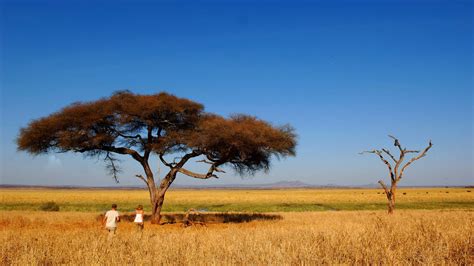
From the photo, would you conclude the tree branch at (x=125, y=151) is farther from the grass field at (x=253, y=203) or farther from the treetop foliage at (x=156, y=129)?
the grass field at (x=253, y=203)

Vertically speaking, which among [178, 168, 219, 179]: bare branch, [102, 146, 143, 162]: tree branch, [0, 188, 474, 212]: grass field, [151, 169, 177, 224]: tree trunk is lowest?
[0, 188, 474, 212]: grass field

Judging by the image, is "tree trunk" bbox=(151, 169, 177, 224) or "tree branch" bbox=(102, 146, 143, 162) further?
"tree branch" bbox=(102, 146, 143, 162)

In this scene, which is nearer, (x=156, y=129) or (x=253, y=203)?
(x=156, y=129)

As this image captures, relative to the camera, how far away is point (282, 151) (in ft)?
86.5

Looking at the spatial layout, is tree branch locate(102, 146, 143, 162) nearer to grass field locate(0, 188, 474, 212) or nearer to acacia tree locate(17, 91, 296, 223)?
acacia tree locate(17, 91, 296, 223)

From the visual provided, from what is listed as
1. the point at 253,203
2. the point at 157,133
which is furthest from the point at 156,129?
the point at 253,203

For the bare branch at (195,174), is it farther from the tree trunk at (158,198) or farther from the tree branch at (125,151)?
the tree branch at (125,151)

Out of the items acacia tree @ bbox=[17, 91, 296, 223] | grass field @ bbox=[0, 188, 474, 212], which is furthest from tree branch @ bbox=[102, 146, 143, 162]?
grass field @ bbox=[0, 188, 474, 212]

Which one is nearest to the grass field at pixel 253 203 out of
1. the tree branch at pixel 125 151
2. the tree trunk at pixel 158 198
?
the tree branch at pixel 125 151

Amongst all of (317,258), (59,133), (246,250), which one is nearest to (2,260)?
(246,250)

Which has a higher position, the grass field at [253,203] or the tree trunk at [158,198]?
the tree trunk at [158,198]

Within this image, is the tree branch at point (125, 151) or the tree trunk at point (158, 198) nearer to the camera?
the tree trunk at point (158, 198)

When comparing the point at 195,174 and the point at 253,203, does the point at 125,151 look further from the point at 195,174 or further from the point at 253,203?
the point at 253,203

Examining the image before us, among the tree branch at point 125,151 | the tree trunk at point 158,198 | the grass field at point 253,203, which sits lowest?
the grass field at point 253,203
